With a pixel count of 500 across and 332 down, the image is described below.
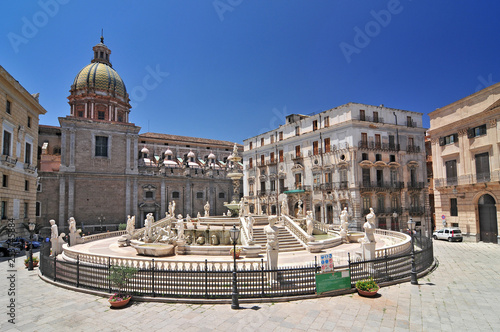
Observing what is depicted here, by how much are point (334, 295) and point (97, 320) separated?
7645mm

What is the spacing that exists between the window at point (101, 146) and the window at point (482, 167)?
4116 centimetres

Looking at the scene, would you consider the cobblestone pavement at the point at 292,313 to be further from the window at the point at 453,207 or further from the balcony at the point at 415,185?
the balcony at the point at 415,185

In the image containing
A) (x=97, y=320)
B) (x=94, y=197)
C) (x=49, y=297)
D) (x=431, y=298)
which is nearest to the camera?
(x=97, y=320)

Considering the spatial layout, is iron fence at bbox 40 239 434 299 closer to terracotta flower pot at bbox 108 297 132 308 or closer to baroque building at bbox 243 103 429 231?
terracotta flower pot at bbox 108 297 132 308

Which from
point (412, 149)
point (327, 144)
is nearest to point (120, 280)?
point (327, 144)

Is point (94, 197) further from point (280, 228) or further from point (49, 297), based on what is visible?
point (49, 297)

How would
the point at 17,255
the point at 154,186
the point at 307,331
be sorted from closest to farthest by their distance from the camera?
the point at 307,331
the point at 17,255
the point at 154,186

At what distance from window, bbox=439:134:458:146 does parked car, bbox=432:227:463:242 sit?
7266mm

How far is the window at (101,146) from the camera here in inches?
1588

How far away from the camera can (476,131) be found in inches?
922

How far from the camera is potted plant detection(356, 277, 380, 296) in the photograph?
10.2 metres

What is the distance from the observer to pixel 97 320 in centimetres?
882

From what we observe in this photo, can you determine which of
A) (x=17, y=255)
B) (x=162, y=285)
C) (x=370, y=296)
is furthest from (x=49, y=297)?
(x=17, y=255)

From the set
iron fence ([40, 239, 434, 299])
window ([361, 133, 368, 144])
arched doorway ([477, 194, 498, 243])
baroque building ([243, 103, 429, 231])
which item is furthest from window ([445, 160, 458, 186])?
iron fence ([40, 239, 434, 299])
